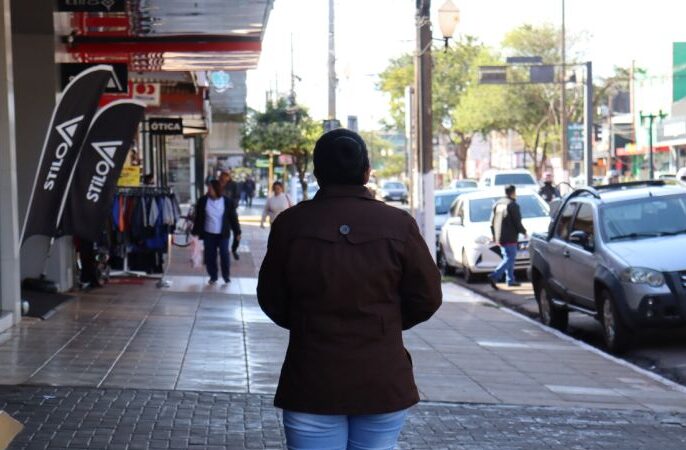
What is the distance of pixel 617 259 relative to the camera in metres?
12.6

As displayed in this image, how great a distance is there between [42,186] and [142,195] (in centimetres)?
445

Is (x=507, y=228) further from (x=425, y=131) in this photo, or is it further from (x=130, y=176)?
(x=130, y=176)

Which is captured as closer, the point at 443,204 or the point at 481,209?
the point at 481,209

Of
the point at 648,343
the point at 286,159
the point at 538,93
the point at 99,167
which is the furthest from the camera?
the point at 538,93

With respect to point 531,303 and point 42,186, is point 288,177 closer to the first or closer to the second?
point 531,303

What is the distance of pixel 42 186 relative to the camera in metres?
13.5

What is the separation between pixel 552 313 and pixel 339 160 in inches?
437

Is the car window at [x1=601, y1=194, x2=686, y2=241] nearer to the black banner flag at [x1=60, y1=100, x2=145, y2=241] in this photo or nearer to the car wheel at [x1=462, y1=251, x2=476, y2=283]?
the black banner flag at [x1=60, y1=100, x2=145, y2=241]

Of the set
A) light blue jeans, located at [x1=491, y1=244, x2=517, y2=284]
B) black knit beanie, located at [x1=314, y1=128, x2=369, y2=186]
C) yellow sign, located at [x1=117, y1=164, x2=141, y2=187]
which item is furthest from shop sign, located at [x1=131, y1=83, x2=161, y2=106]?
black knit beanie, located at [x1=314, y1=128, x2=369, y2=186]

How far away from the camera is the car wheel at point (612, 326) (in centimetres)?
1252

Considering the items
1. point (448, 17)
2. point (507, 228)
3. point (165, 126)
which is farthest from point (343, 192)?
point (165, 126)

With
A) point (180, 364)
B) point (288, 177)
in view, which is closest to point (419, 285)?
point (180, 364)

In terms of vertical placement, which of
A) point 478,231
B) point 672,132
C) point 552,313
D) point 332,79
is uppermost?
point 332,79

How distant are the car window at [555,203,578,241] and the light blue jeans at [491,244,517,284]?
15.8ft
